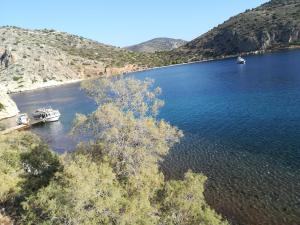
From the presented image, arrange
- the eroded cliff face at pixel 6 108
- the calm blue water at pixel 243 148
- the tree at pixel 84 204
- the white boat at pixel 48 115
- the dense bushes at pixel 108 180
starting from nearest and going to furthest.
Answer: the tree at pixel 84 204, the dense bushes at pixel 108 180, the calm blue water at pixel 243 148, the white boat at pixel 48 115, the eroded cliff face at pixel 6 108

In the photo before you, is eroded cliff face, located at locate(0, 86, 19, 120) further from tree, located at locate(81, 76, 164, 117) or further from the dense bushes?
tree, located at locate(81, 76, 164, 117)

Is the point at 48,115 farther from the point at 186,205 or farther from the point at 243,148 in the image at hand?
the point at 186,205

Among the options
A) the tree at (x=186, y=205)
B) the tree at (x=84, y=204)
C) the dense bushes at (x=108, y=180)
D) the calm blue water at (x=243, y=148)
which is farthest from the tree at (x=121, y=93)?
the calm blue water at (x=243, y=148)

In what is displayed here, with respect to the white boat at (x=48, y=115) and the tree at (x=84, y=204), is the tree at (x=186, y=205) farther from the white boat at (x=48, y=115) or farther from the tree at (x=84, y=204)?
the white boat at (x=48, y=115)

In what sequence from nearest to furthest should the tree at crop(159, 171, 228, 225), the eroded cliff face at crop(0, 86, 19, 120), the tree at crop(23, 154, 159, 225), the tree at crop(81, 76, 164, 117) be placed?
1. the tree at crop(23, 154, 159, 225)
2. the tree at crop(159, 171, 228, 225)
3. the tree at crop(81, 76, 164, 117)
4. the eroded cliff face at crop(0, 86, 19, 120)

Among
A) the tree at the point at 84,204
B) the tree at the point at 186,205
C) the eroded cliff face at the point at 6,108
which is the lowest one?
the eroded cliff face at the point at 6,108

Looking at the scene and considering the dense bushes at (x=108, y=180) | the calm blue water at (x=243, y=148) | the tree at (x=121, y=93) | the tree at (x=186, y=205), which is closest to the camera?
the dense bushes at (x=108, y=180)

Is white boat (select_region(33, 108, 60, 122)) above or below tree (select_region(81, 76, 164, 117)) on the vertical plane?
below

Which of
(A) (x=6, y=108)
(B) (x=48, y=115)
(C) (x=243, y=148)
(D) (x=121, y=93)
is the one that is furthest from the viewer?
(A) (x=6, y=108)

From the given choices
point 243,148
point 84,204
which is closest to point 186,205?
point 84,204

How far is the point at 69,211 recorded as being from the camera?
19500 mm

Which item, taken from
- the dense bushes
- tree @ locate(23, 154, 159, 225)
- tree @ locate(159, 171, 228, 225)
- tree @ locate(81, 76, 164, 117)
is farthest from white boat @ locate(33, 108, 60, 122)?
tree @ locate(159, 171, 228, 225)

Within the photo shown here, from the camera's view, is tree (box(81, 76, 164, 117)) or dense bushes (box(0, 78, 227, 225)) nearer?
dense bushes (box(0, 78, 227, 225))

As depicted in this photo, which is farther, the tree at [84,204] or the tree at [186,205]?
the tree at [186,205]
